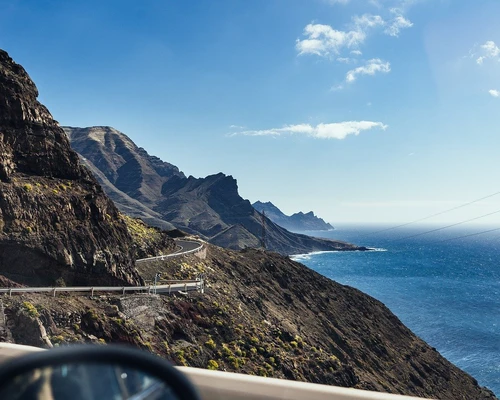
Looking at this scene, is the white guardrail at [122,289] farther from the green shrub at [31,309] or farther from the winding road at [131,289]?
the green shrub at [31,309]

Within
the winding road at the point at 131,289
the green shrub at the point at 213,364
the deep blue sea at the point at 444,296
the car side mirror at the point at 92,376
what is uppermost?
the car side mirror at the point at 92,376

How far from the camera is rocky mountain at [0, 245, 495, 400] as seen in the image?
Answer: 20375 millimetres

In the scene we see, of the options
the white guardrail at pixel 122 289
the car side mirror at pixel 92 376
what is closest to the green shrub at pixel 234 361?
the white guardrail at pixel 122 289

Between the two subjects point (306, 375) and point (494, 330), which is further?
point (494, 330)

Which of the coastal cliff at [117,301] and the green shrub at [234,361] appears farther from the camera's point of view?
the green shrub at [234,361]

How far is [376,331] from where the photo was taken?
4744cm

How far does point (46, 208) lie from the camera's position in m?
26.0

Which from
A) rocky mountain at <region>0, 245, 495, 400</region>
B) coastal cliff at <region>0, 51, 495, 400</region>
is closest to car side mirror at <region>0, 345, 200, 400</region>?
coastal cliff at <region>0, 51, 495, 400</region>

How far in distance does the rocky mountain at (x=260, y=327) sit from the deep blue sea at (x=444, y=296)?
44.2ft

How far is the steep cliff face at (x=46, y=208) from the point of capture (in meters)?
23.9

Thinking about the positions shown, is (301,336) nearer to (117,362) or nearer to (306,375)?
(306,375)

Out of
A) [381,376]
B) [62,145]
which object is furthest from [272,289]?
[62,145]

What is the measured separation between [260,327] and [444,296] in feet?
286

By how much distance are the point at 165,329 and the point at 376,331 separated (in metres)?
31.7
